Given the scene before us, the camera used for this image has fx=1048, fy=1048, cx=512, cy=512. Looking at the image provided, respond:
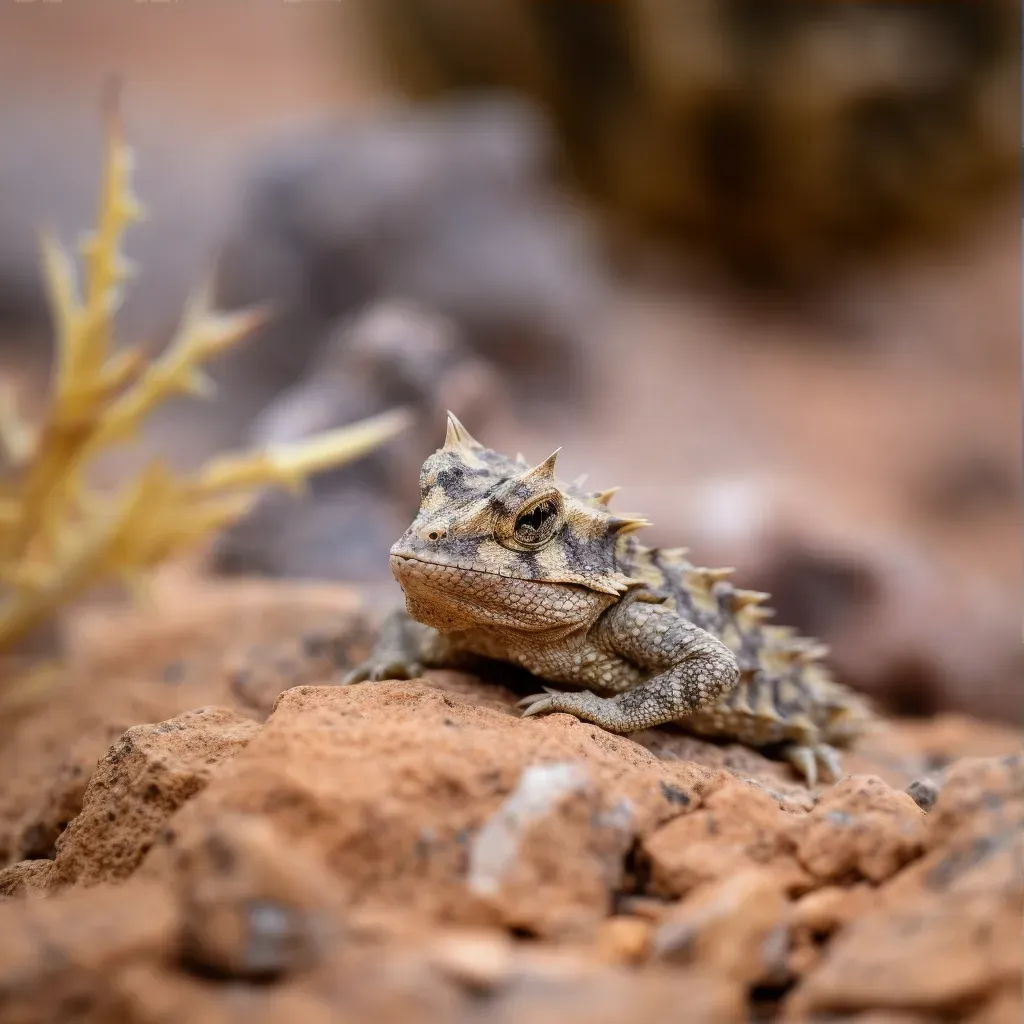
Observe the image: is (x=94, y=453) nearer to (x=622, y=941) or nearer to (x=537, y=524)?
(x=537, y=524)

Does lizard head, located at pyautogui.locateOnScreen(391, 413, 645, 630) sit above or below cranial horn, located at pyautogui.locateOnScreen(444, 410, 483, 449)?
below

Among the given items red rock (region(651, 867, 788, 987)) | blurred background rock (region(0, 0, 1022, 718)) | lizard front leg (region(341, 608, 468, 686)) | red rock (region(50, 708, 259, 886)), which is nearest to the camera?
red rock (region(651, 867, 788, 987))

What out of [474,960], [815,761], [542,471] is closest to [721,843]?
[474,960]

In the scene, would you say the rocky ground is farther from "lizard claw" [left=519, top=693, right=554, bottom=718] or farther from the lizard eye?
the lizard eye

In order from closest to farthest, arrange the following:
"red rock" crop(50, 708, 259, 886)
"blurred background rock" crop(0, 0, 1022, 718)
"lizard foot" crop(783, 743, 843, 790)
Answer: "red rock" crop(50, 708, 259, 886)
"lizard foot" crop(783, 743, 843, 790)
"blurred background rock" crop(0, 0, 1022, 718)

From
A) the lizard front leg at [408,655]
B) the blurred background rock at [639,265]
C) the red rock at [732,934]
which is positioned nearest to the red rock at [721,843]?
the red rock at [732,934]

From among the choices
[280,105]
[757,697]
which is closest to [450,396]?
[757,697]

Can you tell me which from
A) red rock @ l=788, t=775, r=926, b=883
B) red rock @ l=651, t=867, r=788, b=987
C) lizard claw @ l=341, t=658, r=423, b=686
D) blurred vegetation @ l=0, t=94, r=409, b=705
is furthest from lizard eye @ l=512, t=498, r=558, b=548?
blurred vegetation @ l=0, t=94, r=409, b=705

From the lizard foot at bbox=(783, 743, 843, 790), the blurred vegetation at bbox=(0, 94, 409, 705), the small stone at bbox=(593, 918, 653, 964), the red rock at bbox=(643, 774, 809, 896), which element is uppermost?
the blurred vegetation at bbox=(0, 94, 409, 705)
